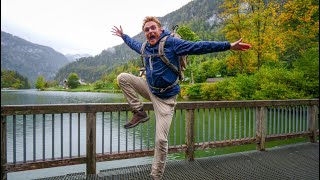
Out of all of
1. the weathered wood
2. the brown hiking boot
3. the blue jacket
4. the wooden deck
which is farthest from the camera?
A: the wooden deck

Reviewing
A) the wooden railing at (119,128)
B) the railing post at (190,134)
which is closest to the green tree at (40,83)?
the wooden railing at (119,128)

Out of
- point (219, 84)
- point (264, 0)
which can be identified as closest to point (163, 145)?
point (219, 84)

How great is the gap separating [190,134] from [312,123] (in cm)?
250

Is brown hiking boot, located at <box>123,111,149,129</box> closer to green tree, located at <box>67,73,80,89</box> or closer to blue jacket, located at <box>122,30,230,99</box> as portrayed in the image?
blue jacket, located at <box>122,30,230,99</box>

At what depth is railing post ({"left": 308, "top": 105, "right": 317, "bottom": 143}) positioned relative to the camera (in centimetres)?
468

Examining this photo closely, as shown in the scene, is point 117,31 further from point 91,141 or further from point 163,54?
point 91,141

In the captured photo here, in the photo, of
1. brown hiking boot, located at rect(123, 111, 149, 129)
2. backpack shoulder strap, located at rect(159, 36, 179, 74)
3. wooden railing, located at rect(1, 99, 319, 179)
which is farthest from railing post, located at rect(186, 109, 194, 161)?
backpack shoulder strap, located at rect(159, 36, 179, 74)

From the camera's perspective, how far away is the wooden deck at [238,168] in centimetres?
282

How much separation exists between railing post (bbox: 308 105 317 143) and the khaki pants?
342cm

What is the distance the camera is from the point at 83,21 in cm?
509

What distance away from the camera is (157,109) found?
231cm

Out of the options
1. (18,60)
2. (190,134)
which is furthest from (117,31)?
(18,60)

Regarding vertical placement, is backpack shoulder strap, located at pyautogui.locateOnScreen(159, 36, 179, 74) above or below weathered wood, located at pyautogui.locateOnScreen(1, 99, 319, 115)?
above

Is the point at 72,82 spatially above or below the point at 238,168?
above
